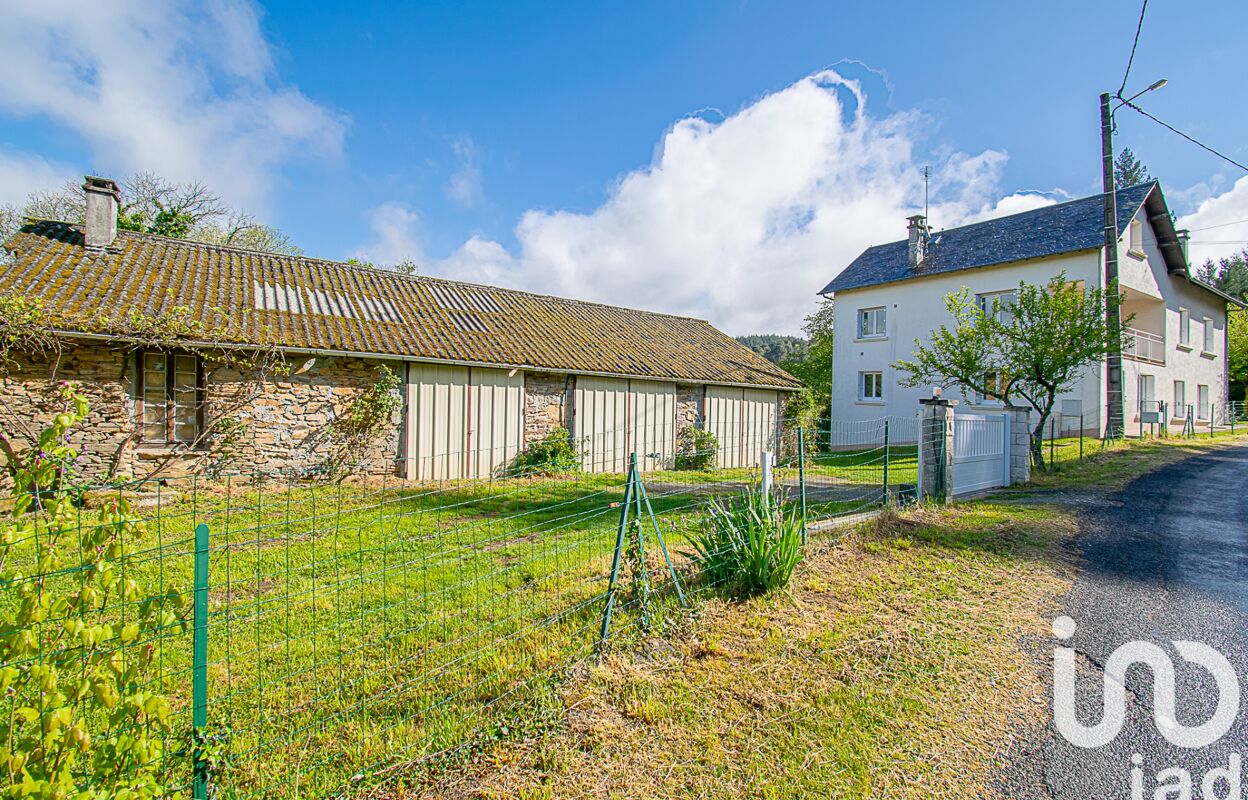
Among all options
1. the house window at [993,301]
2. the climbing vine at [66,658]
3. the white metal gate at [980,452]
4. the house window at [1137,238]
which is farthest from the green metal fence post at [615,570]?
the house window at [1137,238]

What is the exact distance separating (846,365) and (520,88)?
18195 millimetres

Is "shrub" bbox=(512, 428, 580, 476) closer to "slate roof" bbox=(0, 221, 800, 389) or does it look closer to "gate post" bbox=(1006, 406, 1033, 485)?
"slate roof" bbox=(0, 221, 800, 389)

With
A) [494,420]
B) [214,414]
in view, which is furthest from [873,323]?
[214,414]

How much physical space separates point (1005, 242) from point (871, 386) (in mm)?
6947

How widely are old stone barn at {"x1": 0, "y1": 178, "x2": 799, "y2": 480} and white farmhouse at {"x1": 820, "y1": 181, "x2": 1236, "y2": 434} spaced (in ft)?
33.3

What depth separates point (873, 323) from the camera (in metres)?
23.6

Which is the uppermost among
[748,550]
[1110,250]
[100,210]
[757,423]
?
[1110,250]

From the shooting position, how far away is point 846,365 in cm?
2408

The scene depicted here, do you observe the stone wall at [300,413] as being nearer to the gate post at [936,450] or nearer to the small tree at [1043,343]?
the gate post at [936,450]

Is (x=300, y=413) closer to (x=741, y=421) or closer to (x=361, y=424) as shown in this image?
(x=361, y=424)

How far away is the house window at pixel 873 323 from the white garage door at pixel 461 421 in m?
16.7

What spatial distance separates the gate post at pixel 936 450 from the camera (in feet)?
28.0

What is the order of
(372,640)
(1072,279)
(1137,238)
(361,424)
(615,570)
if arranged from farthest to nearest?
(1137,238) < (1072,279) < (361,424) < (372,640) < (615,570)

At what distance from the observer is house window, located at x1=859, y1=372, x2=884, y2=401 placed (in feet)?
75.2
